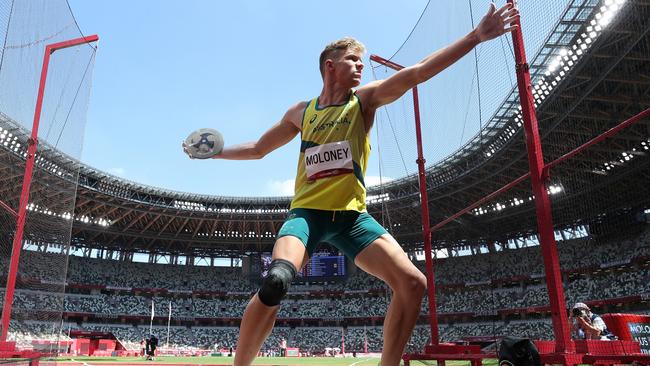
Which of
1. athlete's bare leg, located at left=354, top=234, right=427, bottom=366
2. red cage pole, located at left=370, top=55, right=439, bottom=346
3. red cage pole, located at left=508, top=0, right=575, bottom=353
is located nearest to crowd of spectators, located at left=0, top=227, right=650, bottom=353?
red cage pole, located at left=370, top=55, right=439, bottom=346

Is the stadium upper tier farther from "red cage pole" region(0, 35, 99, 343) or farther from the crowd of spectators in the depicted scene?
the crowd of spectators

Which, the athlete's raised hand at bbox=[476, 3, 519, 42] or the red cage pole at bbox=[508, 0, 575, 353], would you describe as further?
the red cage pole at bbox=[508, 0, 575, 353]

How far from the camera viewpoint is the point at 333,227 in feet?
8.62

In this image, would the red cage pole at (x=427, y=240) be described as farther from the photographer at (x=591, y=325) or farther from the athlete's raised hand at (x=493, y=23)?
the athlete's raised hand at (x=493, y=23)

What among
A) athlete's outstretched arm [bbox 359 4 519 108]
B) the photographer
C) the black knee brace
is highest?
→ athlete's outstretched arm [bbox 359 4 519 108]

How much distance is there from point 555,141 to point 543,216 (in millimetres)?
5788

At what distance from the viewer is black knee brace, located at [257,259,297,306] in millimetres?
2250

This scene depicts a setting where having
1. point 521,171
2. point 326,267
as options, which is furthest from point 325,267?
point 521,171

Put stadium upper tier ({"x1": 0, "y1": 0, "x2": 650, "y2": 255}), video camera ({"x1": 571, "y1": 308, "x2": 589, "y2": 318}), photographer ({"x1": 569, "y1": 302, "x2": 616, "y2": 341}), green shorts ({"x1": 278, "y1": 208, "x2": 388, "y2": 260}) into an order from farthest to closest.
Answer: stadium upper tier ({"x1": 0, "y1": 0, "x2": 650, "y2": 255}), video camera ({"x1": 571, "y1": 308, "x2": 589, "y2": 318}), photographer ({"x1": 569, "y1": 302, "x2": 616, "y2": 341}), green shorts ({"x1": 278, "y1": 208, "x2": 388, "y2": 260})

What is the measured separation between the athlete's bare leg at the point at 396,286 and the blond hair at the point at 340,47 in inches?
44.8

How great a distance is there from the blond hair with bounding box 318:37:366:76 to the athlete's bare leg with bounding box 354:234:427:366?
1139mm

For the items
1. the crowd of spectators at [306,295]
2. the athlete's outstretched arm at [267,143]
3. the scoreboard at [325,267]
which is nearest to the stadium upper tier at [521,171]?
the crowd of spectators at [306,295]

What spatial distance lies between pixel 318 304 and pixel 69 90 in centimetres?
4044

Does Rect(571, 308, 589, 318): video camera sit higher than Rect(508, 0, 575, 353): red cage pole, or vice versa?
Rect(508, 0, 575, 353): red cage pole
